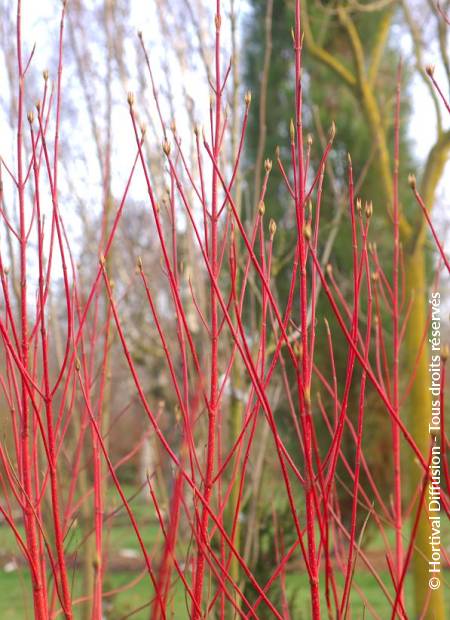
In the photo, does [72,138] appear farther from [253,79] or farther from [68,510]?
[68,510]

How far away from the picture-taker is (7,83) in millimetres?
3422

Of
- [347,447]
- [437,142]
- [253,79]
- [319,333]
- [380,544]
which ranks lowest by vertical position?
[380,544]

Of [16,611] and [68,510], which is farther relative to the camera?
[16,611]

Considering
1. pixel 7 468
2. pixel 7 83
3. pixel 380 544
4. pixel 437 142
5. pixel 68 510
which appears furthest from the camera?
pixel 380 544

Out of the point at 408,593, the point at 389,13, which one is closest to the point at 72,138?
the point at 389,13

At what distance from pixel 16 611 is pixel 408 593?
391cm

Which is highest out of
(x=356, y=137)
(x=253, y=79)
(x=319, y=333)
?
(x=253, y=79)

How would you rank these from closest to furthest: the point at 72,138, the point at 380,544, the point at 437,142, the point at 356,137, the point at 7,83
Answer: the point at 7,83, the point at 437,142, the point at 356,137, the point at 72,138, the point at 380,544

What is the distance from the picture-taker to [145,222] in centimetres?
1027

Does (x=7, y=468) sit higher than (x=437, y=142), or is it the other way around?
(x=437, y=142)

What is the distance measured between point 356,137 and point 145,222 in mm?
3483

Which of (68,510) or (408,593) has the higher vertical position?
(68,510)

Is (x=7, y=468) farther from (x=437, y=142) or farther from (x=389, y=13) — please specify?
(x=389, y=13)

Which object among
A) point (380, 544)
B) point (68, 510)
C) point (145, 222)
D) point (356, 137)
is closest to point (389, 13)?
point (356, 137)
